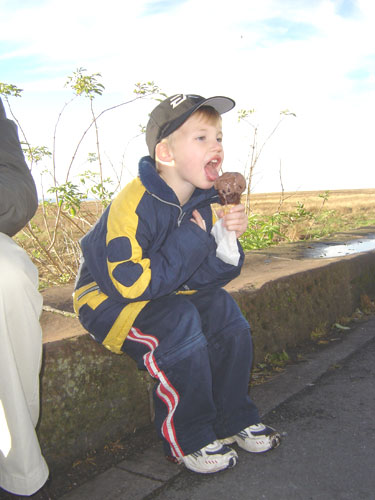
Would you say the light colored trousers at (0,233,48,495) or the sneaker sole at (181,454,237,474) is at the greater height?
the light colored trousers at (0,233,48,495)

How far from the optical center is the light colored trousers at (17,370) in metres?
1.61

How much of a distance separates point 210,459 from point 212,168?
1219mm

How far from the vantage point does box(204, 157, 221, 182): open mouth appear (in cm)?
236

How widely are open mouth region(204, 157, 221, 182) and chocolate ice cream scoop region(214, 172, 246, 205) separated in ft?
0.10

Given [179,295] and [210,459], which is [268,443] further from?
[179,295]

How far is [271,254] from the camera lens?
4719mm

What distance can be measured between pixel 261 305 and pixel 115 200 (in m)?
1.21

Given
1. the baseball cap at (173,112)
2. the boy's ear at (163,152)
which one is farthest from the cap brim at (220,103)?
the boy's ear at (163,152)

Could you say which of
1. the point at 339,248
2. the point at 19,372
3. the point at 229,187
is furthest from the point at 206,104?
the point at 339,248

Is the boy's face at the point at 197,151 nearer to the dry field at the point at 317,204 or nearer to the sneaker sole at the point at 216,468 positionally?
the sneaker sole at the point at 216,468

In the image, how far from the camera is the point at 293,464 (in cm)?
205

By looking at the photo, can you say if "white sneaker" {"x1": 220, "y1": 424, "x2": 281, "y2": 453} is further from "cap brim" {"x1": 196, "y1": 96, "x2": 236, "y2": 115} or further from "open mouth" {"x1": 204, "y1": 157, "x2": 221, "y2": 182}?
"cap brim" {"x1": 196, "y1": 96, "x2": 236, "y2": 115}

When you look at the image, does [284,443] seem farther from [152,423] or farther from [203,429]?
[152,423]

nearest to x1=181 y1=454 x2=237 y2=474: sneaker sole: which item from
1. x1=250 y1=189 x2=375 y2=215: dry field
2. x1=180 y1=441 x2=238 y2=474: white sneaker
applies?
x1=180 y1=441 x2=238 y2=474: white sneaker
